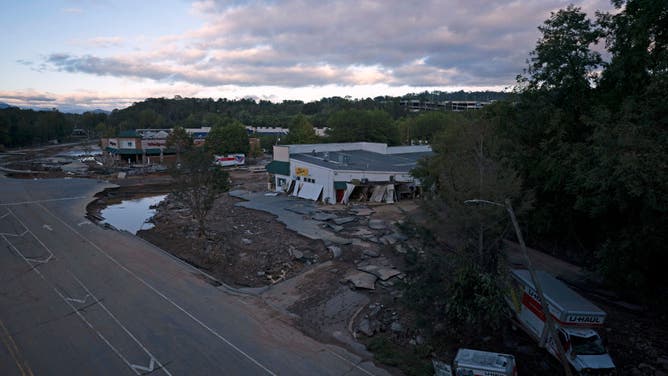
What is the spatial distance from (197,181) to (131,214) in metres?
15.6

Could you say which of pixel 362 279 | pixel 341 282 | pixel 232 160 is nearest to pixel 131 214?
pixel 341 282

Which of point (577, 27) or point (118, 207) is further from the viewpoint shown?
point (118, 207)

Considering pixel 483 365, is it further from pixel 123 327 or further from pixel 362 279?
pixel 123 327

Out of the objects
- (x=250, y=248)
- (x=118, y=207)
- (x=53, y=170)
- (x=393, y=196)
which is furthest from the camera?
(x=53, y=170)

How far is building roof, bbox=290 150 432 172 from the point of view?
120 feet

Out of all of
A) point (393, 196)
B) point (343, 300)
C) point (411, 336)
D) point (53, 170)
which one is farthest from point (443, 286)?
point (53, 170)

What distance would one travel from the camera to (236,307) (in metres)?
16.5

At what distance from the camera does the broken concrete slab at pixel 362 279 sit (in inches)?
696

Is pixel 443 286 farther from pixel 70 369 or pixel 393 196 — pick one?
pixel 393 196

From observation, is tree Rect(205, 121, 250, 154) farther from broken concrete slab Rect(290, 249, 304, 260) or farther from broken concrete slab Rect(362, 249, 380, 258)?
broken concrete slab Rect(362, 249, 380, 258)

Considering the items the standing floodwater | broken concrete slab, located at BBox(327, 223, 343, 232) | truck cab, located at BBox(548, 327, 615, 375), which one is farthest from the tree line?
the standing floodwater

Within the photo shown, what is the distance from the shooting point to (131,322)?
14781 millimetres

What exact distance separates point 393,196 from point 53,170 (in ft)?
186

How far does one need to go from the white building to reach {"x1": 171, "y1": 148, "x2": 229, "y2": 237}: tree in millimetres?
11320
